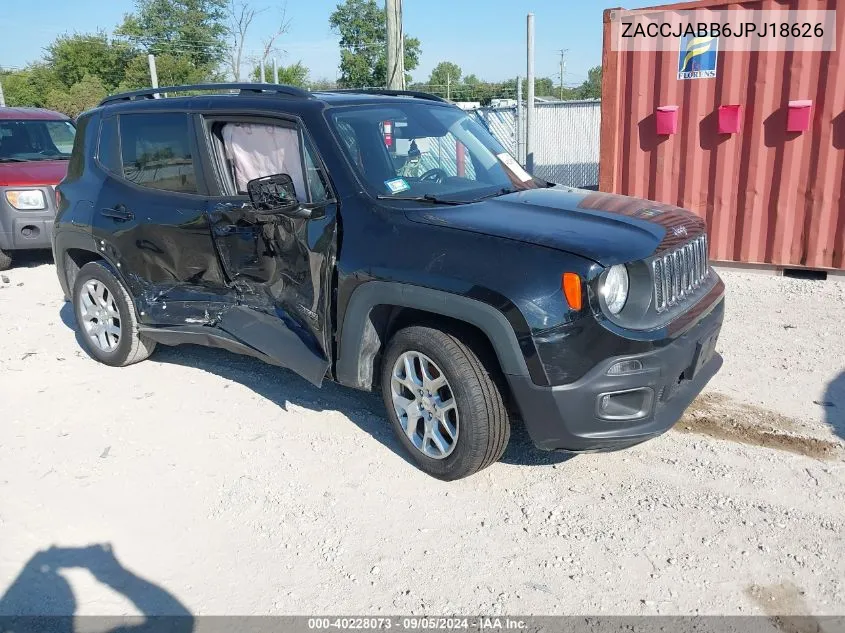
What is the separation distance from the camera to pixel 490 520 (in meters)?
3.33

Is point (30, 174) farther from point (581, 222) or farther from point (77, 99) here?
point (77, 99)

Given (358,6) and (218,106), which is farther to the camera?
(358,6)

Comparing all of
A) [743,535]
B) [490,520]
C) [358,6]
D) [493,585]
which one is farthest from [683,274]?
[358,6]

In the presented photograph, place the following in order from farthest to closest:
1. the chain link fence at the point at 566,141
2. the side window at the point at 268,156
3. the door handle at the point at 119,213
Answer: the chain link fence at the point at 566,141 < the door handle at the point at 119,213 < the side window at the point at 268,156

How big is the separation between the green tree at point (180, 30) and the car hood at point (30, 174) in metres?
29.7

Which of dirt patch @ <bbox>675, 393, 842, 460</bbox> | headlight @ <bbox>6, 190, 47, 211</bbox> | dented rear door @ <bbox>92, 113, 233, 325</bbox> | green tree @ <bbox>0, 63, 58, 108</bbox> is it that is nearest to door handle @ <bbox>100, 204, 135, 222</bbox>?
dented rear door @ <bbox>92, 113, 233, 325</bbox>

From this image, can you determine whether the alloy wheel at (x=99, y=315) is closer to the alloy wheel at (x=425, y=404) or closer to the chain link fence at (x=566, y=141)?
the alloy wheel at (x=425, y=404)

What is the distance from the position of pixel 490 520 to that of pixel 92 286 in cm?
360

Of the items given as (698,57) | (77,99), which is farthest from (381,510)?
(77,99)

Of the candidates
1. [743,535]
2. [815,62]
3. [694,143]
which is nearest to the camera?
[743,535]

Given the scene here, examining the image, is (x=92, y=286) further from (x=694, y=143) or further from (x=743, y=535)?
(x=694, y=143)

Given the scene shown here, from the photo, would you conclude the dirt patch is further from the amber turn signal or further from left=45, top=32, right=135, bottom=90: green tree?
left=45, top=32, right=135, bottom=90: green tree

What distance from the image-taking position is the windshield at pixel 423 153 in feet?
12.5

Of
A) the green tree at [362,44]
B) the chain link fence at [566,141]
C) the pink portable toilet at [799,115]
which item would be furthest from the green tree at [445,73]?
the pink portable toilet at [799,115]
